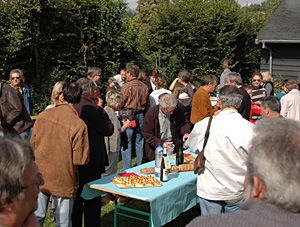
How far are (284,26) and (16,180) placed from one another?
1595cm

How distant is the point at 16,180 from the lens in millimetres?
1969

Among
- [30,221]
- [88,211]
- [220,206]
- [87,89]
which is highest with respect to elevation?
[87,89]

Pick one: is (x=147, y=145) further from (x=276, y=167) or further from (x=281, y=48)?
(x=281, y=48)

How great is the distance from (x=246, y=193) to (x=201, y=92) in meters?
4.78

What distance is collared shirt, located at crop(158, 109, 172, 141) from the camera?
555 centimetres

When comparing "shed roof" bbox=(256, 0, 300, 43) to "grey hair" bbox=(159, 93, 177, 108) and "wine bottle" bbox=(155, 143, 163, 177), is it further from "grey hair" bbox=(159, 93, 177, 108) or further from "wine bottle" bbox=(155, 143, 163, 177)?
"wine bottle" bbox=(155, 143, 163, 177)

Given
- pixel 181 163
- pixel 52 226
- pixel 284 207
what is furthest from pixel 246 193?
pixel 52 226

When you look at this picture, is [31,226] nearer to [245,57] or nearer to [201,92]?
[201,92]

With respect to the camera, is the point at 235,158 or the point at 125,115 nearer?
the point at 235,158

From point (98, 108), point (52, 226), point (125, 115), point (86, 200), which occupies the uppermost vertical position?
point (98, 108)

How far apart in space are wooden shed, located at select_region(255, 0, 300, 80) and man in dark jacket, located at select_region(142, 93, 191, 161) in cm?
1053

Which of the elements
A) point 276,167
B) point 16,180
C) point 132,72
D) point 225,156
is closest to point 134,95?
point 132,72

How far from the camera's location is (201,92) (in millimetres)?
6500

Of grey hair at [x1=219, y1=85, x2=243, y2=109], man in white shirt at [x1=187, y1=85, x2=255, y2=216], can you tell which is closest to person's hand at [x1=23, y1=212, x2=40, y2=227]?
man in white shirt at [x1=187, y1=85, x2=255, y2=216]
